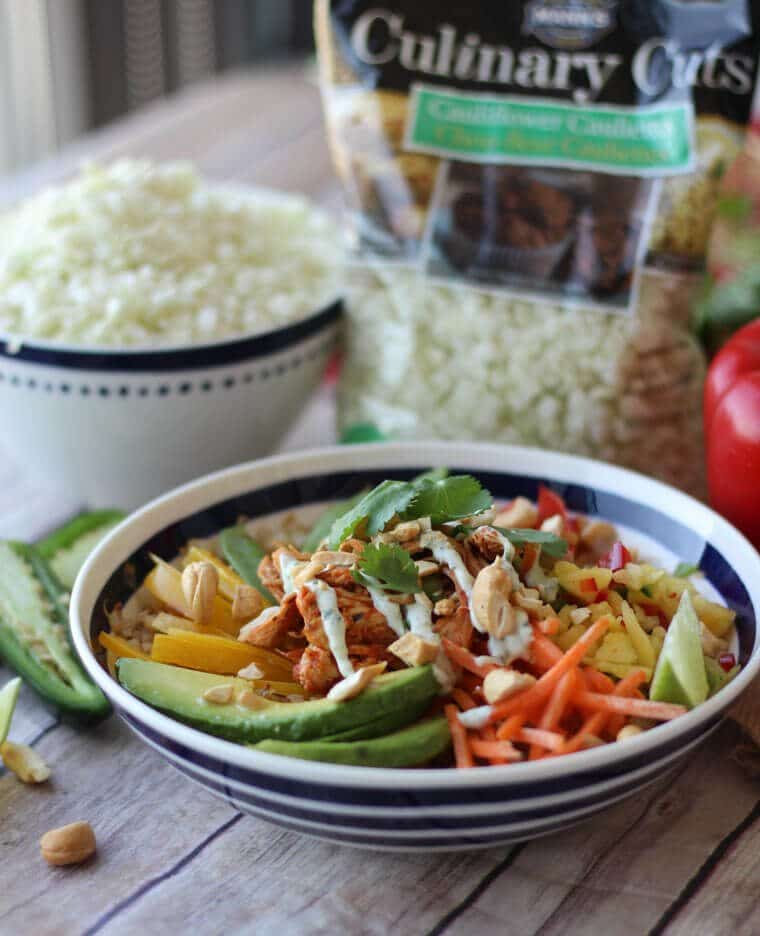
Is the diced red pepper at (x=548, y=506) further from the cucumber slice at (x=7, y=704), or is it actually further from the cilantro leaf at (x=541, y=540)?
the cucumber slice at (x=7, y=704)

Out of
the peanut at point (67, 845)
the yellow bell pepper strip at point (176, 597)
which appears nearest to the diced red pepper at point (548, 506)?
the yellow bell pepper strip at point (176, 597)

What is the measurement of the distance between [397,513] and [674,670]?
0.33m

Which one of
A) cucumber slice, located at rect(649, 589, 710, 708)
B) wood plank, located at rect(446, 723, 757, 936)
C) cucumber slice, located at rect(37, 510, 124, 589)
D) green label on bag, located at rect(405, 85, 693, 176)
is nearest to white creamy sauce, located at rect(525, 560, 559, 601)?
cucumber slice, located at rect(649, 589, 710, 708)

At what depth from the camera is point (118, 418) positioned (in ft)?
5.48

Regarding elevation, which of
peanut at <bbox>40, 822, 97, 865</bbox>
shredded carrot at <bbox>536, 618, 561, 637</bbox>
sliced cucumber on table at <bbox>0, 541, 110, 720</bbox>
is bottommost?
peanut at <bbox>40, 822, 97, 865</bbox>

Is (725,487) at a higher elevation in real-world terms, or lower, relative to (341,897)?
higher

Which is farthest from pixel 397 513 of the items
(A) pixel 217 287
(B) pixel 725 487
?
(A) pixel 217 287

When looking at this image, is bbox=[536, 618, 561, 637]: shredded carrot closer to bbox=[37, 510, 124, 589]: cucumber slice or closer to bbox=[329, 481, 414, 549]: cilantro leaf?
bbox=[329, 481, 414, 549]: cilantro leaf

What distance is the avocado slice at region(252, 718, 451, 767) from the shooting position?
1.02 metres

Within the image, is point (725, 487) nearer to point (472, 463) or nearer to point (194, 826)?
point (472, 463)

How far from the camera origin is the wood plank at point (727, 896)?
41.8 inches

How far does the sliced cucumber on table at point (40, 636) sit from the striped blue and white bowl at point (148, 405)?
23cm

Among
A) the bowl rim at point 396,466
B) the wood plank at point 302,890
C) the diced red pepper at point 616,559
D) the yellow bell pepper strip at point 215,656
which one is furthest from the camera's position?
the diced red pepper at point 616,559

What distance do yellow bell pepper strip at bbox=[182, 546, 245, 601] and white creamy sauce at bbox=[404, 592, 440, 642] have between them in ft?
0.85
